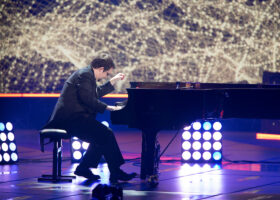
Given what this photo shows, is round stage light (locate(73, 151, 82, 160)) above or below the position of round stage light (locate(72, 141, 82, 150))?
below

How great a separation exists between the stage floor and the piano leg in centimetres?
13

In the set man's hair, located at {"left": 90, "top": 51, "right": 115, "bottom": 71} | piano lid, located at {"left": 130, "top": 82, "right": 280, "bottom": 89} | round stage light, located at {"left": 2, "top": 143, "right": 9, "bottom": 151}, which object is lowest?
round stage light, located at {"left": 2, "top": 143, "right": 9, "bottom": 151}

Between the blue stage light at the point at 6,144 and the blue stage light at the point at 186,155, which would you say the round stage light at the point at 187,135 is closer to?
the blue stage light at the point at 186,155

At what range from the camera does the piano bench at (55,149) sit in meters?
5.68

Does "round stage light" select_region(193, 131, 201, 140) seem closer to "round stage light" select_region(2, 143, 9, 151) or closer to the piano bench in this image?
the piano bench

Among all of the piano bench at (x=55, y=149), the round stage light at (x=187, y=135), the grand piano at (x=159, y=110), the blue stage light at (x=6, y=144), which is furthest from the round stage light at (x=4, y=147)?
the round stage light at (x=187, y=135)

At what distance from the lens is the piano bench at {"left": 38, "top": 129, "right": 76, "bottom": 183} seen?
5.68 m

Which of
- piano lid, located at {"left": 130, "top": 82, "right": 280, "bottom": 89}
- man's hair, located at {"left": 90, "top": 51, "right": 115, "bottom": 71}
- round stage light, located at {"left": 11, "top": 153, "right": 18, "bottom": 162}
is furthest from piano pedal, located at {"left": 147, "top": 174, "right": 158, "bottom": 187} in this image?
round stage light, located at {"left": 11, "top": 153, "right": 18, "bottom": 162}

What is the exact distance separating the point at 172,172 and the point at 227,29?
6066 millimetres

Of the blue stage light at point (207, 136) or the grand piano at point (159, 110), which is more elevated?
the grand piano at point (159, 110)

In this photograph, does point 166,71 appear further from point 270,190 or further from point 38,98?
point 270,190

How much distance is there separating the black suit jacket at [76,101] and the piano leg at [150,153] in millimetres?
503

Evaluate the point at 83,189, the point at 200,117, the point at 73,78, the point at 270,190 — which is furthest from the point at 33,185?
the point at 270,190

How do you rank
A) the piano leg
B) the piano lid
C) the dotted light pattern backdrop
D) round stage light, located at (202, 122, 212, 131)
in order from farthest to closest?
the dotted light pattern backdrop
round stage light, located at (202, 122, 212, 131)
the piano lid
the piano leg
